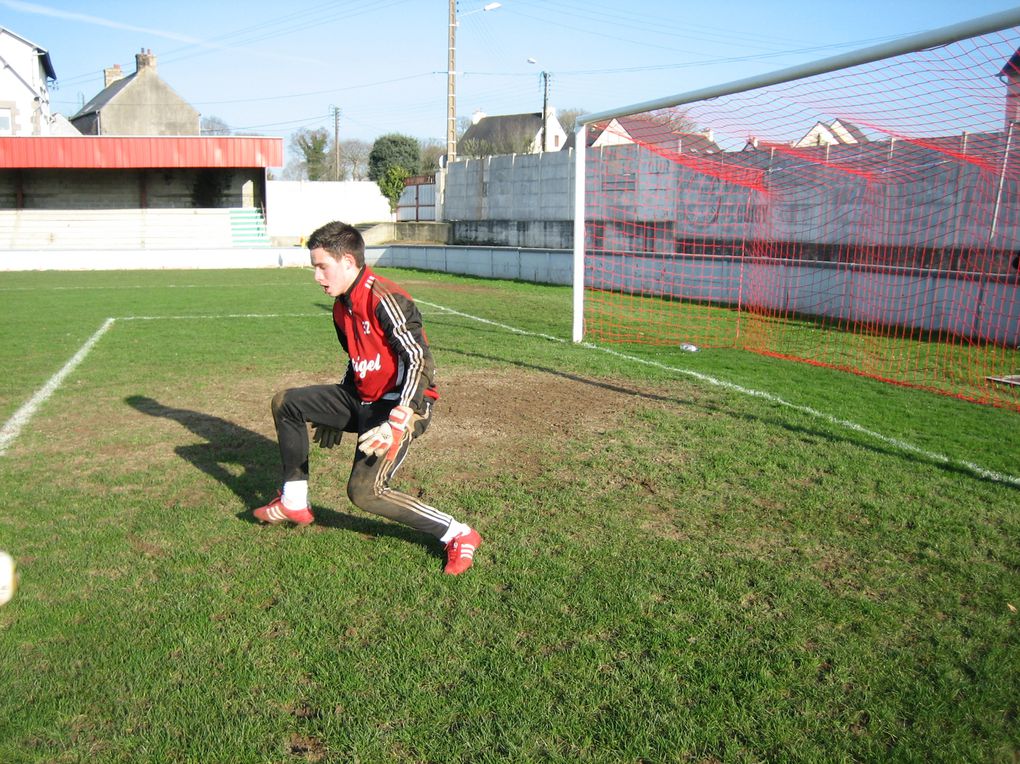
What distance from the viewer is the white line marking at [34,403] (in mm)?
6824

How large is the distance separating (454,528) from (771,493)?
2.35 m

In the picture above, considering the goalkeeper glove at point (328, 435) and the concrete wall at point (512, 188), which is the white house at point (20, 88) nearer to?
the concrete wall at point (512, 188)

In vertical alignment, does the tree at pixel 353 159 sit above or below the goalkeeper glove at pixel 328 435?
above

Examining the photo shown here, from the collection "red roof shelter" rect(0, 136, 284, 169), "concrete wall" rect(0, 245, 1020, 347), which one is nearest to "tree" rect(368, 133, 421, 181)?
"red roof shelter" rect(0, 136, 284, 169)

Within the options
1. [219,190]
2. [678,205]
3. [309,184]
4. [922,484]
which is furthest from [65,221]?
[922,484]

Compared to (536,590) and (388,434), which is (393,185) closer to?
(388,434)

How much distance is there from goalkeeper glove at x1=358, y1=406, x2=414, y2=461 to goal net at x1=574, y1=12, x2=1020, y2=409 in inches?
195

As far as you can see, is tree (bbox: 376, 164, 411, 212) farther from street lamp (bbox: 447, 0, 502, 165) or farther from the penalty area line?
the penalty area line

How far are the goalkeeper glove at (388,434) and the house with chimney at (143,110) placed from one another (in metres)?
55.7

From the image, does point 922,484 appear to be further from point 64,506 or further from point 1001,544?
point 64,506

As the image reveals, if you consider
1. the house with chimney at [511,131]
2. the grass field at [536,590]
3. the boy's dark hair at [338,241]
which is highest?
the house with chimney at [511,131]

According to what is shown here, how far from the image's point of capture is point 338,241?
162 inches

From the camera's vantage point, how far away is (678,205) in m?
19.1

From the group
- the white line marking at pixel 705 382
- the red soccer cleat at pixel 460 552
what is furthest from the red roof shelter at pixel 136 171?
the red soccer cleat at pixel 460 552
